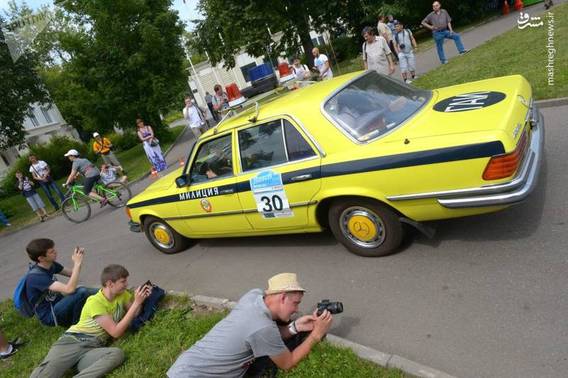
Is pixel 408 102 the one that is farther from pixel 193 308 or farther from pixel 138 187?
pixel 138 187

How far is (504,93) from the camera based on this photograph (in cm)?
427

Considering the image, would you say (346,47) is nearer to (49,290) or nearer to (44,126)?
(49,290)

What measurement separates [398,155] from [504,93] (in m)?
1.42

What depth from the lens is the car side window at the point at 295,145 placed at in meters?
4.41

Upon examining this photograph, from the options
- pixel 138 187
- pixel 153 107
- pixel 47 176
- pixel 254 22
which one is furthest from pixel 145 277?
pixel 254 22

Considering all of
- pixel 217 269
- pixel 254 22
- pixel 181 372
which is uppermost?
pixel 254 22

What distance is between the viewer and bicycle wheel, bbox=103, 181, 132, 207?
1079 cm

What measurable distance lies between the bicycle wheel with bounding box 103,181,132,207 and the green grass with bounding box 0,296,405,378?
17.2 feet

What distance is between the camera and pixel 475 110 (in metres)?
3.98

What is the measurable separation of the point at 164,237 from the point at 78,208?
5.66 meters

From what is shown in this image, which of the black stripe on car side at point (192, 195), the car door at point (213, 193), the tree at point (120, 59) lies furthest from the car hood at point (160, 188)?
the tree at point (120, 59)

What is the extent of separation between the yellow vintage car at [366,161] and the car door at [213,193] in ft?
0.05

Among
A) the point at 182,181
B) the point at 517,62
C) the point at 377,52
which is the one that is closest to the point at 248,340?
the point at 182,181

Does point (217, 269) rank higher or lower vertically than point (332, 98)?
lower
